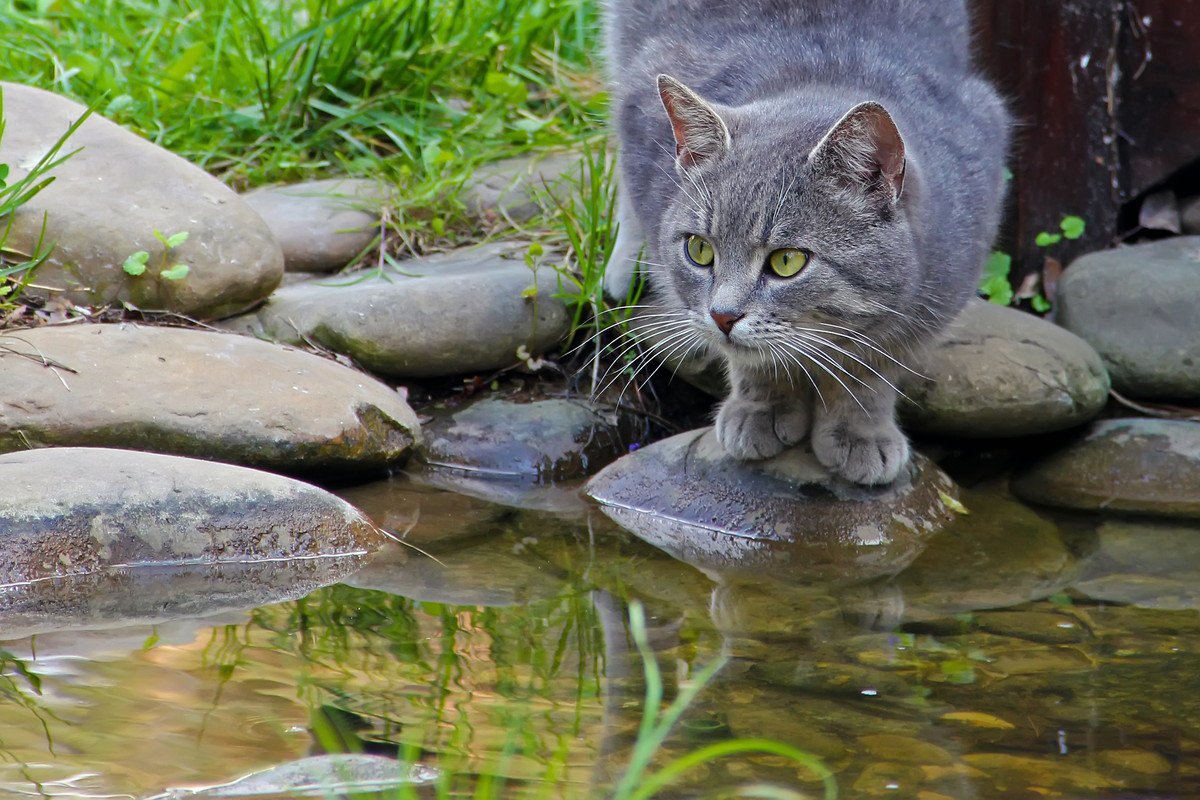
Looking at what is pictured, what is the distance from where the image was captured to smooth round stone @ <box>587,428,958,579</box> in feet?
Result: 9.57

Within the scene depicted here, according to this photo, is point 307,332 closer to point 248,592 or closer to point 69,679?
point 248,592

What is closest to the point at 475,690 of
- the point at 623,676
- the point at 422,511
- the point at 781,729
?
the point at 623,676

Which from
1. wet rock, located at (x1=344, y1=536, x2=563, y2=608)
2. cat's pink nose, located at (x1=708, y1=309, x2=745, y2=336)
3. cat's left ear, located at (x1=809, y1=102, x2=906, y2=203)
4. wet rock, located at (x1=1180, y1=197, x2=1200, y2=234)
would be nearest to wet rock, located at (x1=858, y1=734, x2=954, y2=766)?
wet rock, located at (x1=344, y1=536, x2=563, y2=608)

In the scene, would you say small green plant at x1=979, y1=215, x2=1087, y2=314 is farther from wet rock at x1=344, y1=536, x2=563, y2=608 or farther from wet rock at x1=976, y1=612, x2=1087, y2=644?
wet rock at x1=344, y1=536, x2=563, y2=608

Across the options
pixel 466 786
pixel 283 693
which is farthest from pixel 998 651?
pixel 283 693

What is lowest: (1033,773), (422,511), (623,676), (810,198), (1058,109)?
(422,511)

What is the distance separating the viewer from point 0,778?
169 cm

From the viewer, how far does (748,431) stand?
308cm

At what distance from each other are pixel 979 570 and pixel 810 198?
0.90m

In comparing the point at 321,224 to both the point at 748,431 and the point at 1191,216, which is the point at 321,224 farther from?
the point at 1191,216

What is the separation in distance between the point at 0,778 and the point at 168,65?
340 centimetres

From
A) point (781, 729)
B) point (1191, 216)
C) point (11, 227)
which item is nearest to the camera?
point (781, 729)

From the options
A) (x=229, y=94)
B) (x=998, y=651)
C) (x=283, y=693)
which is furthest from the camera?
(x=229, y=94)

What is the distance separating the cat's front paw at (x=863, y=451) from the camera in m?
3.02
